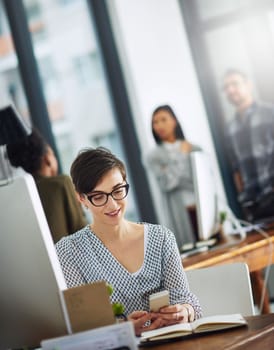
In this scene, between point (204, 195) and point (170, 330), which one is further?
point (204, 195)

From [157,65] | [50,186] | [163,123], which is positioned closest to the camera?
[50,186]

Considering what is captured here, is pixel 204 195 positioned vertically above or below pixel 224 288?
above

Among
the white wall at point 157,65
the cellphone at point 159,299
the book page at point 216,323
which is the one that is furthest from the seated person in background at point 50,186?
the white wall at point 157,65

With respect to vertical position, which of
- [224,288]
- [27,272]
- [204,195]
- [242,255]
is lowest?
[242,255]

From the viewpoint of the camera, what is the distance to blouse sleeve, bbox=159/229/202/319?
237cm

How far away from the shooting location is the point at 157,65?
660cm

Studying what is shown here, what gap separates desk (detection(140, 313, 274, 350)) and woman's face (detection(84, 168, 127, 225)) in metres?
0.58

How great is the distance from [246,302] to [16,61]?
425 centimetres

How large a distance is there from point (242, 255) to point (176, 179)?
251 cm

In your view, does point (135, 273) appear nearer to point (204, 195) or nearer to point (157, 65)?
point (204, 195)

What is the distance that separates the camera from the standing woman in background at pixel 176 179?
612cm

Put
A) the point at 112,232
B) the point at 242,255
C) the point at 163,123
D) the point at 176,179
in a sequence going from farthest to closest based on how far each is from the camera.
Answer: the point at 176,179 → the point at 163,123 → the point at 242,255 → the point at 112,232

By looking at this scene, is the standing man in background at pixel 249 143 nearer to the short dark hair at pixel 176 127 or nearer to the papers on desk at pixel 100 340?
the short dark hair at pixel 176 127

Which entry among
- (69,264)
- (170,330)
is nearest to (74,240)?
(69,264)
